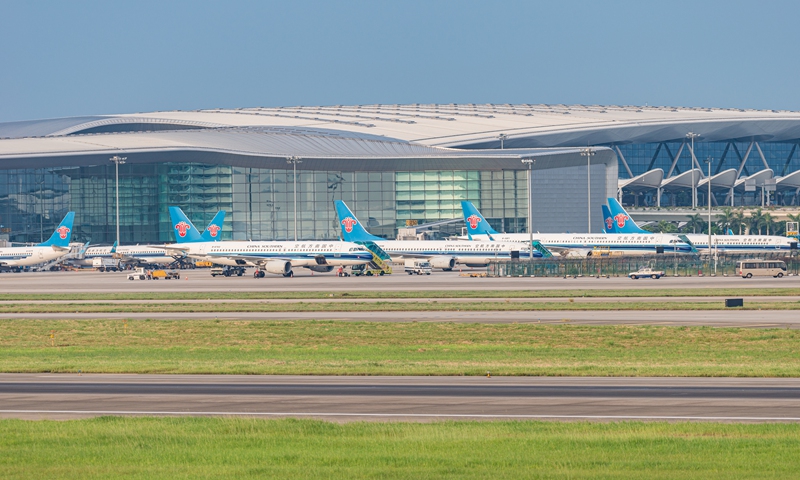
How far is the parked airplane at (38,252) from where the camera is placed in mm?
122500

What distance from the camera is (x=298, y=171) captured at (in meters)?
161

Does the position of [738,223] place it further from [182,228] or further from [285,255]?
[285,255]

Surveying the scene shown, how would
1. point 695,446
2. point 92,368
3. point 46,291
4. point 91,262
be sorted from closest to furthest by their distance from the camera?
point 695,446
point 92,368
point 46,291
point 91,262

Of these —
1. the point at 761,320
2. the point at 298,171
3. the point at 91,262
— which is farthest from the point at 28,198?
the point at 761,320

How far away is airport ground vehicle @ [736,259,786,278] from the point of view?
8675cm

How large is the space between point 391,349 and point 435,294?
30836 mm

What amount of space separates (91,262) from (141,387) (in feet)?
368

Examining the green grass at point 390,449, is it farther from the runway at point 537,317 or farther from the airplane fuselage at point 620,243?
the airplane fuselage at point 620,243

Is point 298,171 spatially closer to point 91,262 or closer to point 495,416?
point 91,262

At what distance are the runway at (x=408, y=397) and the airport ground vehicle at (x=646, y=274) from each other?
63189 millimetres

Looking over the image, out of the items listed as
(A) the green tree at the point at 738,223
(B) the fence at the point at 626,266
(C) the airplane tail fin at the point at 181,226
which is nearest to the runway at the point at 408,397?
(B) the fence at the point at 626,266

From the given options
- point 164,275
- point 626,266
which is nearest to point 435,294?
point 626,266

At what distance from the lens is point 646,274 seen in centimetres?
8969

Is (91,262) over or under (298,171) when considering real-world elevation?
under
